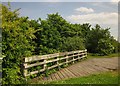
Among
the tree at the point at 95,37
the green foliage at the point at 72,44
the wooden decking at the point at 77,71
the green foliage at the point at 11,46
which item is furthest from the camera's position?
the tree at the point at 95,37

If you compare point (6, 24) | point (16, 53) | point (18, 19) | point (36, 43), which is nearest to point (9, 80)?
point (16, 53)

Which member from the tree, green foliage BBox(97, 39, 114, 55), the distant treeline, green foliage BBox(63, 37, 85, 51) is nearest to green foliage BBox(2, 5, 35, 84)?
the distant treeline

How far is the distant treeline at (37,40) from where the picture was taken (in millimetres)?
9414

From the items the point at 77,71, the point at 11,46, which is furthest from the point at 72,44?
the point at 11,46

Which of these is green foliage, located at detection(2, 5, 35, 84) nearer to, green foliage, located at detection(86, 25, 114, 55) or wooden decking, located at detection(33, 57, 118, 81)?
wooden decking, located at detection(33, 57, 118, 81)

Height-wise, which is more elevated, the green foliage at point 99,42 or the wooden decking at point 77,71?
the green foliage at point 99,42

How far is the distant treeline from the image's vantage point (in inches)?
371

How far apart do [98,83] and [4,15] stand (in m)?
4.74

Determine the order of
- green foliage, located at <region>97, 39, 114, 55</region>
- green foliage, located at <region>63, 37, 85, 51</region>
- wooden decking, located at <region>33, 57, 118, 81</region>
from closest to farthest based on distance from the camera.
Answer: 1. wooden decking, located at <region>33, 57, 118, 81</region>
2. green foliage, located at <region>63, 37, 85, 51</region>
3. green foliage, located at <region>97, 39, 114, 55</region>

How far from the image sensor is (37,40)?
916 inches

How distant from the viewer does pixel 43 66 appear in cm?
1348

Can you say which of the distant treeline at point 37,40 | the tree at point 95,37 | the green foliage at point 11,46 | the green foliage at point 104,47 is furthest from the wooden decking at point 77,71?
the tree at point 95,37

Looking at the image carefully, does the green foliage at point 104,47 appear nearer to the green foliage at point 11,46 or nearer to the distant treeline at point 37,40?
the distant treeline at point 37,40

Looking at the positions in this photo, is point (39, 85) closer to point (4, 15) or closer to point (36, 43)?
point (4, 15)
